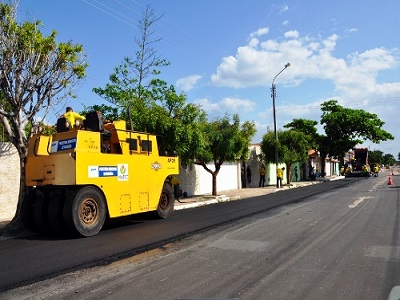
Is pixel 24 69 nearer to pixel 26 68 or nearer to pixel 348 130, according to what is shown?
pixel 26 68

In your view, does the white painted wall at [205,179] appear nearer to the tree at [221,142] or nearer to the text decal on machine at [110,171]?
the tree at [221,142]

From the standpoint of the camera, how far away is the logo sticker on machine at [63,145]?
9789 millimetres

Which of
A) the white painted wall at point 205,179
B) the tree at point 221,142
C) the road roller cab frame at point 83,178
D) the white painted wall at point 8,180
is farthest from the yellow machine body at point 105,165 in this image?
the white painted wall at point 205,179

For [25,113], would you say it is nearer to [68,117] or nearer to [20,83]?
[20,83]

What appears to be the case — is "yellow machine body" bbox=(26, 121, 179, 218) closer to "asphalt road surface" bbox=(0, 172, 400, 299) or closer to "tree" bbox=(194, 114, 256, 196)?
"asphalt road surface" bbox=(0, 172, 400, 299)

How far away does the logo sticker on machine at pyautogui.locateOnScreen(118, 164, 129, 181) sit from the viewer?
1071 centimetres

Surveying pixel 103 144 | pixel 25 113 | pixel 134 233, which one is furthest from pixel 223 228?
pixel 25 113

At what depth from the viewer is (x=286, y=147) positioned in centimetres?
3291

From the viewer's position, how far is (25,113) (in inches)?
479

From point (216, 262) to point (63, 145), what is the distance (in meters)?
5.56

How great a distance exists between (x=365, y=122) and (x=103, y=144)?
4333cm

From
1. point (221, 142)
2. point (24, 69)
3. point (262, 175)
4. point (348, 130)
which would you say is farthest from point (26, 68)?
point (348, 130)

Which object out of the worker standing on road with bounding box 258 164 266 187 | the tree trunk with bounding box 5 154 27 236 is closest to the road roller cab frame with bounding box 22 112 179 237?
the tree trunk with bounding box 5 154 27 236

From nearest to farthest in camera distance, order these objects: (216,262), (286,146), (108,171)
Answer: (216,262) → (108,171) → (286,146)
